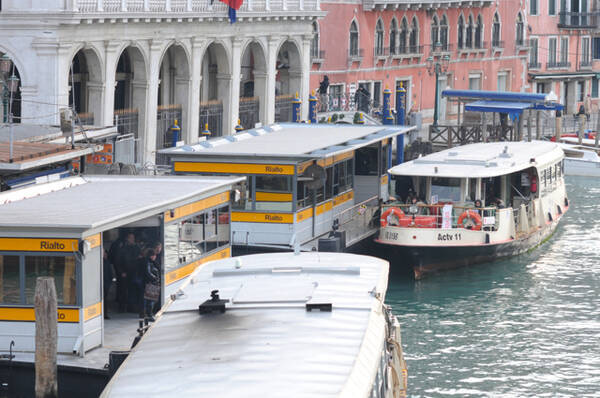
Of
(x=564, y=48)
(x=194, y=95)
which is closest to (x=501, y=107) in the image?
(x=194, y=95)

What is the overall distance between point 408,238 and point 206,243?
29.3ft

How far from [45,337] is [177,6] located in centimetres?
2470

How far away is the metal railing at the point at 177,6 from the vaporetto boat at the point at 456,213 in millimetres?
9426

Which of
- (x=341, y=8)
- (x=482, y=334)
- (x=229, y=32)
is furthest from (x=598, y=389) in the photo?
(x=341, y=8)

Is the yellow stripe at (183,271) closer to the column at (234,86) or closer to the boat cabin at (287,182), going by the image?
the boat cabin at (287,182)

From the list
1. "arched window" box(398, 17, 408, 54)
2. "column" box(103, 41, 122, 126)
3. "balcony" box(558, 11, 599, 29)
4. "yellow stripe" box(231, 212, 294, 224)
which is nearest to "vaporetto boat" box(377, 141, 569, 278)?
"yellow stripe" box(231, 212, 294, 224)

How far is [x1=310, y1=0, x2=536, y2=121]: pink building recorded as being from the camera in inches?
2156

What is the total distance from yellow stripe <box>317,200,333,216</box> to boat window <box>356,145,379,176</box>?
3614 mm

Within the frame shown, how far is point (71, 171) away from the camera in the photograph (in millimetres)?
25156

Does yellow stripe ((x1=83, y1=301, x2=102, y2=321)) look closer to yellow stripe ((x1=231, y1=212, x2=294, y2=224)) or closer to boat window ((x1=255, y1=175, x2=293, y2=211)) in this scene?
yellow stripe ((x1=231, y1=212, x2=294, y2=224))

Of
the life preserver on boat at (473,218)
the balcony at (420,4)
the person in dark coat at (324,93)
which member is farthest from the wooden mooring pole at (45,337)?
the balcony at (420,4)

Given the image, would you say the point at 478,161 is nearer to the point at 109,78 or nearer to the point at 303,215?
the point at 303,215

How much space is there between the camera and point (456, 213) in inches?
1160

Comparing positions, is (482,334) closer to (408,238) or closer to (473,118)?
(408,238)
